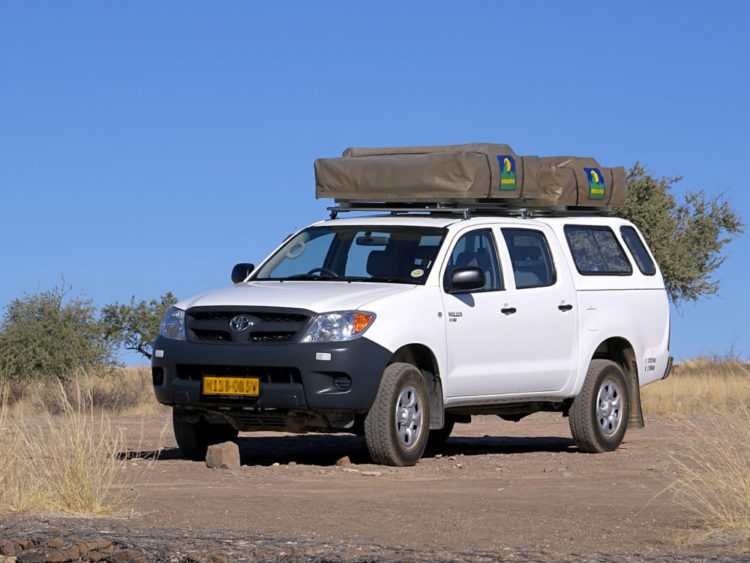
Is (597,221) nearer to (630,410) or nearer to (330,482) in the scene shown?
(630,410)

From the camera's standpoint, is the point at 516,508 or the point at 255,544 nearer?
the point at 255,544

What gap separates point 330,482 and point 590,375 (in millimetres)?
3798

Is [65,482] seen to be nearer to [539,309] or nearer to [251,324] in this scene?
[251,324]

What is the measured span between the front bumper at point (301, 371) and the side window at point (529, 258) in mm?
2202

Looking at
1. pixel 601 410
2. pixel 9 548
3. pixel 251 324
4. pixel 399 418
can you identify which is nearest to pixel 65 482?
pixel 9 548

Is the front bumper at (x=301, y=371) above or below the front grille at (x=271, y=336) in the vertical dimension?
below

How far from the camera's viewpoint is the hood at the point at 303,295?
10977 mm

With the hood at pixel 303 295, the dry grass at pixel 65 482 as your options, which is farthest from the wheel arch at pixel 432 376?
the dry grass at pixel 65 482

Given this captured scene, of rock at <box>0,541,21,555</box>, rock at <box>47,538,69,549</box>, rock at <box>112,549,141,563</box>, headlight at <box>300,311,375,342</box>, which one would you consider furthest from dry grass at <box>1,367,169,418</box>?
rock at <box>112,549,141,563</box>

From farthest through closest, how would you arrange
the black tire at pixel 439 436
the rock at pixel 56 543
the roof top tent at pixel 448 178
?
1. the black tire at pixel 439 436
2. the roof top tent at pixel 448 178
3. the rock at pixel 56 543

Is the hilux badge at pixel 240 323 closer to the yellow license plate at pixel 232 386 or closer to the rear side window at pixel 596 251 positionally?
the yellow license plate at pixel 232 386

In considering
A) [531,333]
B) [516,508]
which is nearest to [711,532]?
[516,508]

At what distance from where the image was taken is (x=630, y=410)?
14.1 m

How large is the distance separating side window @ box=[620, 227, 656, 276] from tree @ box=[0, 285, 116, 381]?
1873 centimetres
